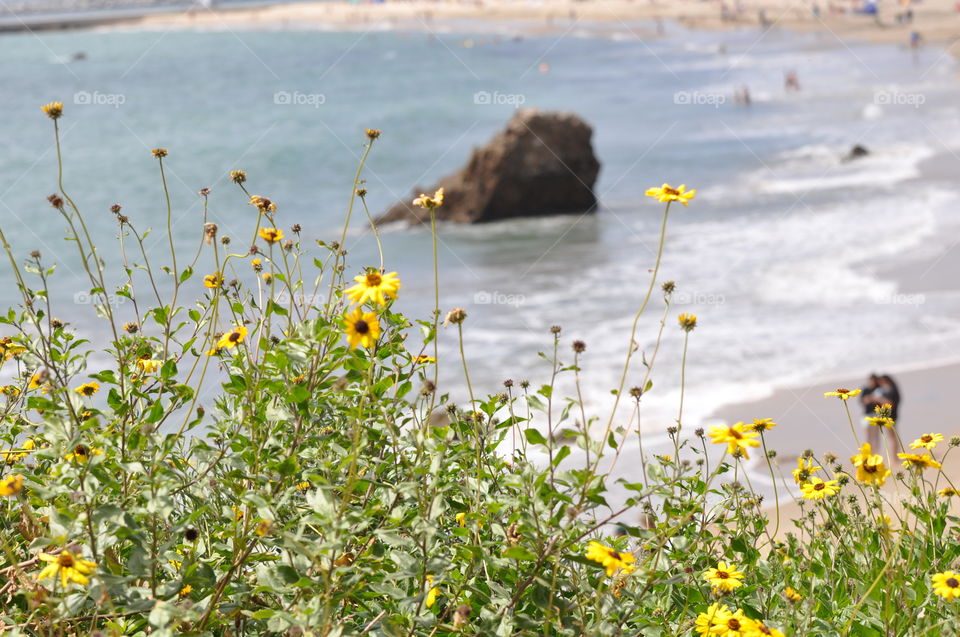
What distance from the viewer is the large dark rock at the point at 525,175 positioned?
59.4ft

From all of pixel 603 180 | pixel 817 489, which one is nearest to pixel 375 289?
pixel 817 489

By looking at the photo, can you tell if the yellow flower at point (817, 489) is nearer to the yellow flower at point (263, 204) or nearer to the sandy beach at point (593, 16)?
the yellow flower at point (263, 204)

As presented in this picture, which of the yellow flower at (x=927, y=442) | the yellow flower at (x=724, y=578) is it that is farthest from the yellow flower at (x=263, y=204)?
the yellow flower at (x=927, y=442)

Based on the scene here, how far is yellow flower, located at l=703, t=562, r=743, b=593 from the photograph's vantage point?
7.94 ft

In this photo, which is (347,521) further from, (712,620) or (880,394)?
(880,394)

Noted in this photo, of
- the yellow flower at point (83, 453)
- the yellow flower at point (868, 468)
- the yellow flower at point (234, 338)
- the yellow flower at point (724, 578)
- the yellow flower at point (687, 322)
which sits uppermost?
the yellow flower at point (687, 322)

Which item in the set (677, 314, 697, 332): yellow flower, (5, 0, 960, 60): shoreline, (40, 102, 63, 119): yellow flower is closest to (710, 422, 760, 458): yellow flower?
(677, 314, 697, 332): yellow flower

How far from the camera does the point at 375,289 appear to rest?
211cm

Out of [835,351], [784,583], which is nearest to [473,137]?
[835,351]

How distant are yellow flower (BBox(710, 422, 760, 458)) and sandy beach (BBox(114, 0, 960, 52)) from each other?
45251 millimetres

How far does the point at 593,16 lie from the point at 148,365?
235ft

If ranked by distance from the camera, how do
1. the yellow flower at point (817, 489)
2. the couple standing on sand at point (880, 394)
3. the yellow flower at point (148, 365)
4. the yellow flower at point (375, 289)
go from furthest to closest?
the couple standing on sand at point (880, 394)
the yellow flower at point (817, 489)
the yellow flower at point (148, 365)
the yellow flower at point (375, 289)

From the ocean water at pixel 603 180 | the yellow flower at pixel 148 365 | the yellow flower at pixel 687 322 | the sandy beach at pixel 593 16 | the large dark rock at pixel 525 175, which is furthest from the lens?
the sandy beach at pixel 593 16

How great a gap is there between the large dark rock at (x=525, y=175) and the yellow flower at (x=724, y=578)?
15732mm
